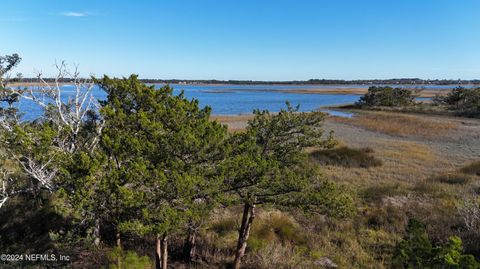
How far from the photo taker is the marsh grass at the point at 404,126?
130 feet

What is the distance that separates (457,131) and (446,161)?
1764 centimetres

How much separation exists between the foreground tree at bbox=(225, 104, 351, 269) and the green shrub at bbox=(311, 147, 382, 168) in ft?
50.3

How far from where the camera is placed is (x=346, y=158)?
23891 millimetres

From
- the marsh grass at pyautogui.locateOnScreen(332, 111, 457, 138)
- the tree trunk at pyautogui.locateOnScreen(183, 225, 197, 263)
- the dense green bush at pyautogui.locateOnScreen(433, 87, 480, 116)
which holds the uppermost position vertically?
the dense green bush at pyautogui.locateOnScreen(433, 87, 480, 116)

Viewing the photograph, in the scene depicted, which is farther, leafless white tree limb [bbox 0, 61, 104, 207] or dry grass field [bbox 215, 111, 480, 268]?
dry grass field [bbox 215, 111, 480, 268]

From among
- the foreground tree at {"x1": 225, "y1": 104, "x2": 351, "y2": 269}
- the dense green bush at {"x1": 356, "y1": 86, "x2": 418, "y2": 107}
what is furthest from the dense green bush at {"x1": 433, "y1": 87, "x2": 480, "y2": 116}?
the foreground tree at {"x1": 225, "y1": 104, "x2": 351, "y2": 269}

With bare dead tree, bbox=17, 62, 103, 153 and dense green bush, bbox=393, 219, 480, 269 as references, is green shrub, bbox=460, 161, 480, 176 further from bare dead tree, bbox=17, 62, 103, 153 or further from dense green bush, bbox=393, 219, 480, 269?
bare dead tree, bbox=17, 62, 103, 153

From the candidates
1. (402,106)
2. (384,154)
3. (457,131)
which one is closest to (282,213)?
(384,154)

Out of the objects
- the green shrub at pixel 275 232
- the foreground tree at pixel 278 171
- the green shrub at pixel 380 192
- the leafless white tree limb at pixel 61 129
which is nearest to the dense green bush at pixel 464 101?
the green shrub at pixel 380 192

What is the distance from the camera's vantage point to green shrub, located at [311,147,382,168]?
22859mm

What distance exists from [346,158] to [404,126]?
24.1m

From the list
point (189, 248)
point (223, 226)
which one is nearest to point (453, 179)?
point (223, 226)

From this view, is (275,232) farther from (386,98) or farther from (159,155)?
(386,98)

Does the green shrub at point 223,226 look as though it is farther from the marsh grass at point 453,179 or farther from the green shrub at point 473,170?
the green shrub at point 473,170
